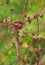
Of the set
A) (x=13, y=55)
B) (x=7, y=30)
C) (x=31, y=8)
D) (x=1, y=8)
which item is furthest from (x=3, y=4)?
(x=13, y=55)

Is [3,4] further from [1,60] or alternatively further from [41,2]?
[1,60]

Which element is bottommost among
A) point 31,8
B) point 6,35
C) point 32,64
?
point 32,64

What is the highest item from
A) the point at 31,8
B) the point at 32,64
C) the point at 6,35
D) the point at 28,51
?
the point at 31,8

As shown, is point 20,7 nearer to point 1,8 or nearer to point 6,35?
point 1,8

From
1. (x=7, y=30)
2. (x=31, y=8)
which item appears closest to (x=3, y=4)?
(x=31, y=8)

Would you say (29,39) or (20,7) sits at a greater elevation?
(20,7)

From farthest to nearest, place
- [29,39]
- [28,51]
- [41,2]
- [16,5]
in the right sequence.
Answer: [16,5], [41,2], [29,39], [28,51]

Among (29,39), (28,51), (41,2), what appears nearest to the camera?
(28,51)

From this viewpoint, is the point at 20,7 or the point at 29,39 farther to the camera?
the point at 20,7

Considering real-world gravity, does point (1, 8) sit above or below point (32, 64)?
above
